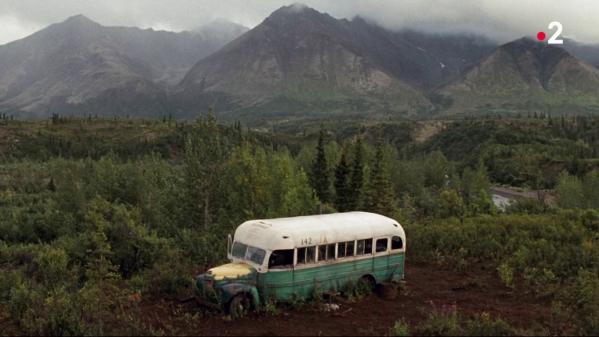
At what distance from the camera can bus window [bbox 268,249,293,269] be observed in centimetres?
1820

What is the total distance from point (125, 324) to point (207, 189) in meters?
16.0

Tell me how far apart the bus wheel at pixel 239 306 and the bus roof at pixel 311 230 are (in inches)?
74.4

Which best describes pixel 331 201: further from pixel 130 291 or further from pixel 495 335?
pixel 495 335

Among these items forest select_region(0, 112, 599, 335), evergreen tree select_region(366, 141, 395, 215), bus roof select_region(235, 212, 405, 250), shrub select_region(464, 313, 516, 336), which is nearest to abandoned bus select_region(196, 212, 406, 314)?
bus roof select_region(235, 212, 405, 250)

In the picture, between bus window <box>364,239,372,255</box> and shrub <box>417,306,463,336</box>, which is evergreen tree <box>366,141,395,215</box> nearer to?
bus window <box>364,239,372,255</box>

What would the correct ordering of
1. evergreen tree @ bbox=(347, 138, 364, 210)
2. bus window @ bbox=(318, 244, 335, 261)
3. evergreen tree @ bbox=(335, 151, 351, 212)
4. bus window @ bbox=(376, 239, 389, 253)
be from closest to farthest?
bus window @ bbox=(318, 244, 335, 261) → bus window @ bbox=(376, 239, 389, 253) → evergreen tree @ bbox=(347, 138, 364, 210) → evergreen tree @ bbox=(335, 151, 351, 212)

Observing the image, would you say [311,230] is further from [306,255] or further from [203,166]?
[203,166]

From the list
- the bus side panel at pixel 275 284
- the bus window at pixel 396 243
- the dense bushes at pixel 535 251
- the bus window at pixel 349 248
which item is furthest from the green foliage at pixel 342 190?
the bus side panel at pixel 275 284

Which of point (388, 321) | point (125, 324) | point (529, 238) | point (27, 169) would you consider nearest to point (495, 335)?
point (388, 321)

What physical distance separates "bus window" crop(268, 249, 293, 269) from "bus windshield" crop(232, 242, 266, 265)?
338 mm

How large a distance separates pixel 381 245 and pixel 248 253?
5585 mm

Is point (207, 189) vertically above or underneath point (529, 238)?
above

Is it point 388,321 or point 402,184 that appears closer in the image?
point 388,321

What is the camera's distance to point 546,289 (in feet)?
71.7
